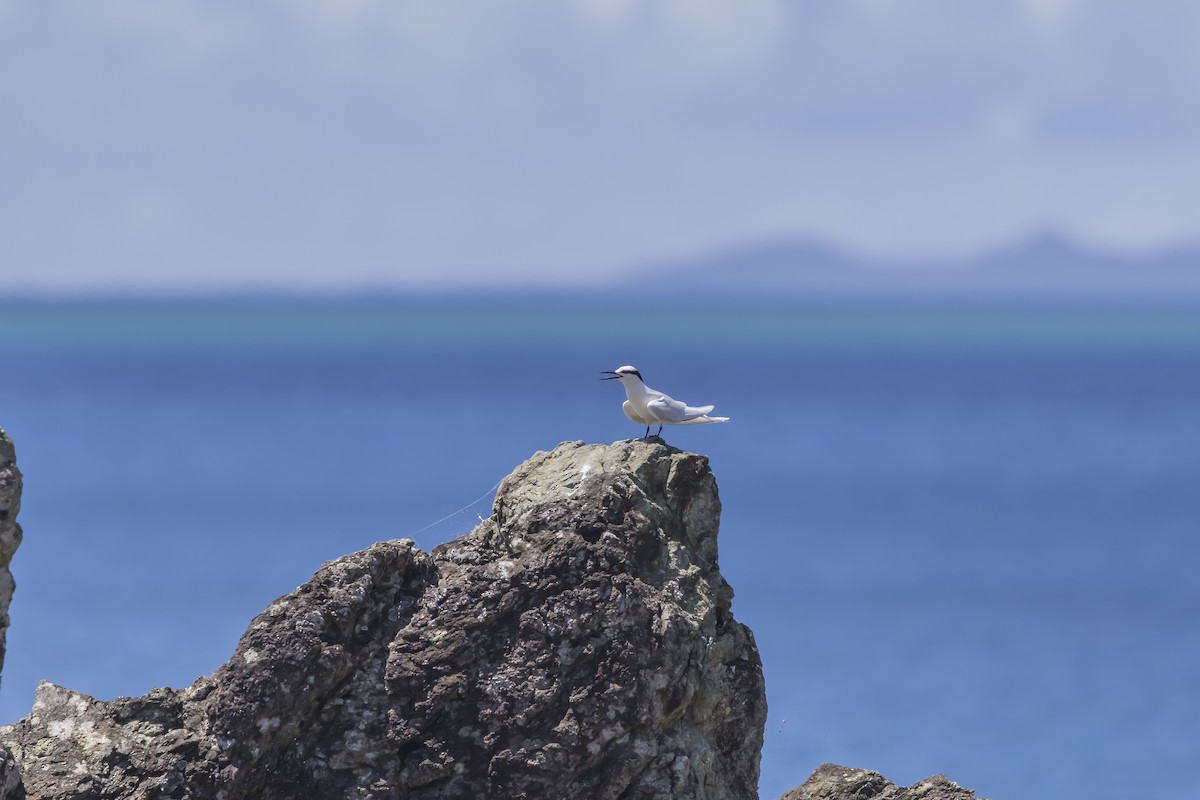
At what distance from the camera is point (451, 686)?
1034cm

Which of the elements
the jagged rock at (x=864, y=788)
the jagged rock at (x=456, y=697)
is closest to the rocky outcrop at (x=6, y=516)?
the jagged rock at (x=456, y=697)

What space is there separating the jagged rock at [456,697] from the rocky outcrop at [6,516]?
116cm

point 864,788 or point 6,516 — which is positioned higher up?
point 6,516

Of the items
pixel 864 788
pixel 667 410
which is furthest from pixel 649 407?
pixel 864 788

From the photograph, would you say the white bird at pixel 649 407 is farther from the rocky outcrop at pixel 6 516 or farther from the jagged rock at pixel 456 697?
the rocky outcrop at pixel 6 516

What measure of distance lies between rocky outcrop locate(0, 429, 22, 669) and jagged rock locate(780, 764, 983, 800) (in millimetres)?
4787

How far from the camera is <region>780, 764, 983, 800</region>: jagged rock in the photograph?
1188cm

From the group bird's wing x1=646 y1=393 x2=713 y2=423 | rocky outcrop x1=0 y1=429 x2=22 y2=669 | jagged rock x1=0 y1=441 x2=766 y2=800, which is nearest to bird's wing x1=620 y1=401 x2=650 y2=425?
bird's wing x1=646 y1=393 x2=713 y2=423

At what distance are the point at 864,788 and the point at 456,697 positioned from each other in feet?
9.82

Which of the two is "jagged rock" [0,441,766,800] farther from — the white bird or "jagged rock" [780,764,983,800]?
the white bird

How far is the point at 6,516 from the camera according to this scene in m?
11.3

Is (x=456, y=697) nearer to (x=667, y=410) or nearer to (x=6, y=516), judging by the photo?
(x=6, y=516)

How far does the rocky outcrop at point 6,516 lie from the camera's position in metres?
11.2

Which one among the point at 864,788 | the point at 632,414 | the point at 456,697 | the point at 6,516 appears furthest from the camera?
the point at 632,414
